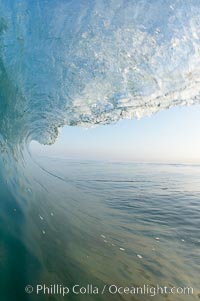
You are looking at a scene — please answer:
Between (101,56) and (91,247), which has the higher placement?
(101,56)

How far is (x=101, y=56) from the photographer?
6855 mm

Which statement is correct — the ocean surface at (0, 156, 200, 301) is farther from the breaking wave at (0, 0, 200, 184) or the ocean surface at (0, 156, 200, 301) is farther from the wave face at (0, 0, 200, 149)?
the wave face at (0, 0, 200, 149)

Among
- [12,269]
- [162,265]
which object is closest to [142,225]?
[162,265]

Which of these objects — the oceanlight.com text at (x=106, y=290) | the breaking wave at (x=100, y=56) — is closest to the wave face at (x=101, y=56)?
the breaking wave at (x=100, y=56)

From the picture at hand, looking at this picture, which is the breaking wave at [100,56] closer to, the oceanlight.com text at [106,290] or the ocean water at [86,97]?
the ocean water at [86,97]

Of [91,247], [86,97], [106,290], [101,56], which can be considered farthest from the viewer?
[86,97]

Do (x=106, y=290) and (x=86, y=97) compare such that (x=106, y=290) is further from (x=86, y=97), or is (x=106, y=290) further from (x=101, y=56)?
(x=101, y=56)

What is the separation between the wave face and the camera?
19.0 feet

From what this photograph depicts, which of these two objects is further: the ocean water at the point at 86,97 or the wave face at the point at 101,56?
the ocean water at the point at 86,97

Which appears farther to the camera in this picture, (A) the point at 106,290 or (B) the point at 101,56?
(B) the point at 101,56

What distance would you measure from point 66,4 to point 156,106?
135 inches

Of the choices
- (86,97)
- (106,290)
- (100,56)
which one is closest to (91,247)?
(106,290)

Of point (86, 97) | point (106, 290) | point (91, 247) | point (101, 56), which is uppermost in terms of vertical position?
point (86, 97)

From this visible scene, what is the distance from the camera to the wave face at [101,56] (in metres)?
5.80
